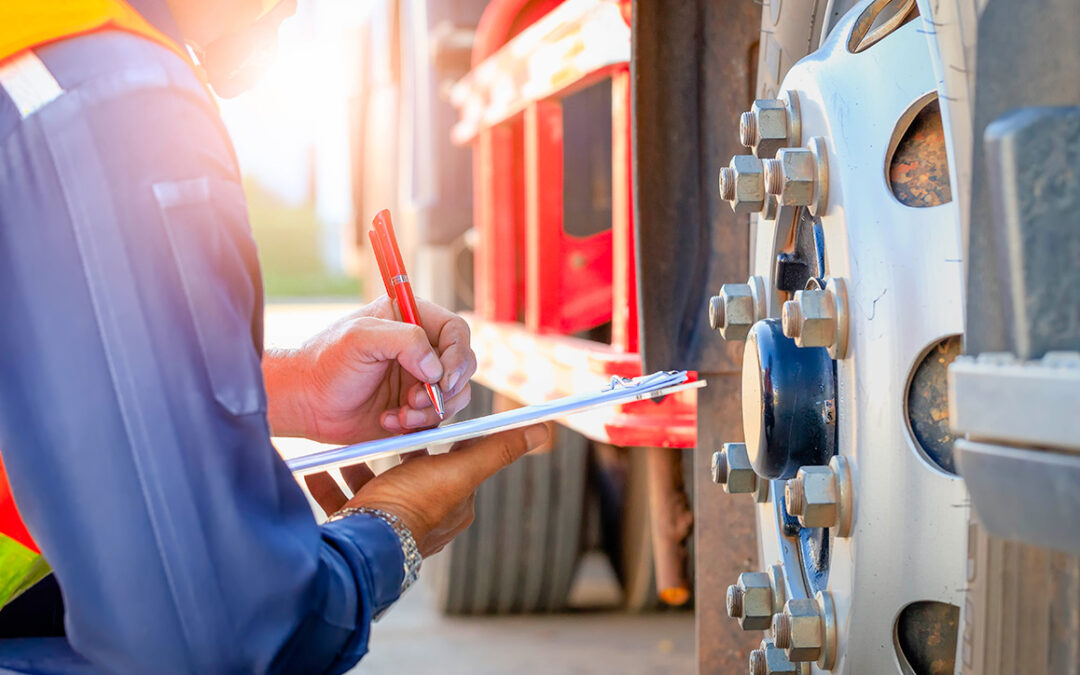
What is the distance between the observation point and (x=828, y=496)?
2.91 feet

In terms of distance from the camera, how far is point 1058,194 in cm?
56

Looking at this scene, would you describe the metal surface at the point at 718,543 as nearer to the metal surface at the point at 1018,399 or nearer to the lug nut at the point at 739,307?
the lug nut at the point at 739,307

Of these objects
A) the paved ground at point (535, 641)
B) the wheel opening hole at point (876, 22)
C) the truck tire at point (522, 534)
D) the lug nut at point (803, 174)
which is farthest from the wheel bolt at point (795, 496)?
the paved ground at point (535, 641)

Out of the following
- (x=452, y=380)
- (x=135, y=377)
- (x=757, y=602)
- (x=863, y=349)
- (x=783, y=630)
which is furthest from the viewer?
(x=452, y=380)

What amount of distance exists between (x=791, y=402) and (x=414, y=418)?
41cm

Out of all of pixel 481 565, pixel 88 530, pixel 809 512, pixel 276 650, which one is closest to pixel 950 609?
pixel 809 512

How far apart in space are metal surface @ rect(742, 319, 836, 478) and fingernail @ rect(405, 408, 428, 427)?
37cm

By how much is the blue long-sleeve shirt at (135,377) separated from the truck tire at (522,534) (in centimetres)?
194

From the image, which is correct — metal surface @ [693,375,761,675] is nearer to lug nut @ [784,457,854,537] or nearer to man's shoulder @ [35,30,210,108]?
lug nut @ [784,457,854,537]

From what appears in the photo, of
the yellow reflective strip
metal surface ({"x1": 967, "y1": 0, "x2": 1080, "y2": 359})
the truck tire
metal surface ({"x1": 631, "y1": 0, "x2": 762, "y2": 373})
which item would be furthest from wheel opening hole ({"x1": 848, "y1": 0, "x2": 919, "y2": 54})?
the truck tire

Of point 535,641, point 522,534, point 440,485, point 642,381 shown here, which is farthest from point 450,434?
point 535,641

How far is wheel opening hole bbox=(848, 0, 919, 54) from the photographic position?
91cm

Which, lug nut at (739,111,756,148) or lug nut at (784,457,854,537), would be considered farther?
lug nut at (739,111,756,148)

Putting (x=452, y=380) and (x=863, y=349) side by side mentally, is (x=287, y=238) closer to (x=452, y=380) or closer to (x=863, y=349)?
(x=452, y=380)
